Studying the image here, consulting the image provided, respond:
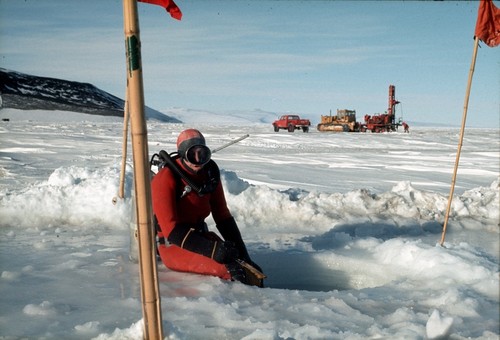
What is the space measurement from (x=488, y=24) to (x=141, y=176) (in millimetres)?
4538

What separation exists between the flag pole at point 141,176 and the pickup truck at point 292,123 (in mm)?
34719

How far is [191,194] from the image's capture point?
4.01m

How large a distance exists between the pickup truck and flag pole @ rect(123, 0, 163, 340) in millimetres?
34719

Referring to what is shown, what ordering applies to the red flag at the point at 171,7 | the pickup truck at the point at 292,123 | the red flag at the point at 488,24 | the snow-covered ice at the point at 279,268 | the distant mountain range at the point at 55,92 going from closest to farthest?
the snow-covered ice at the point at 279,268 → the red flag at the point at 171,7 → the red flag at the point at 488,24 → the pickup truck at the point at 292,123 → the distant mountain range at the point at 55,92

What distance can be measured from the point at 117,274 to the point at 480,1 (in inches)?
177

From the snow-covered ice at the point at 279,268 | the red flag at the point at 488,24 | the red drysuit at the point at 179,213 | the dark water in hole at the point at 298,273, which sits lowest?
the dark water in hole at the point at 298,273

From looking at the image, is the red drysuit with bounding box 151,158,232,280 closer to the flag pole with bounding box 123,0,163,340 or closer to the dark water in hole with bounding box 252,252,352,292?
the dark water in hole with bounding box 252,252,352,292

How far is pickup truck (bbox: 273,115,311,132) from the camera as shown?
36625mm

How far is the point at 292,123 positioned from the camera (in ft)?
A: 121

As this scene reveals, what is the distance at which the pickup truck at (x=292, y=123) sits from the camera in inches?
1442

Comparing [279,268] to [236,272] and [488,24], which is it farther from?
[488,24]

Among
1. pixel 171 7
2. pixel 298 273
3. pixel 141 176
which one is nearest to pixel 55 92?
pixel 298 273

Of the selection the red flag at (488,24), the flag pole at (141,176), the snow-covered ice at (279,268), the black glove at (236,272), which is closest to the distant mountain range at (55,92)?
the snow-covered ice at (279,268)

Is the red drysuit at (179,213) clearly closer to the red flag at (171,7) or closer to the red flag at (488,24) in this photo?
the red flag at (171,7)
